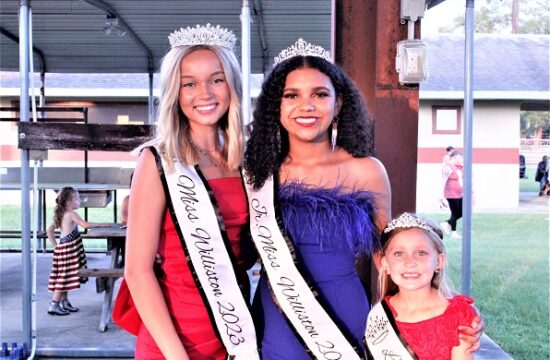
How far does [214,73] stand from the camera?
179cm

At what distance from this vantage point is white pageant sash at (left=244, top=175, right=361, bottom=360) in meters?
1.79

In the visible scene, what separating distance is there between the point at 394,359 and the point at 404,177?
39.7 inches

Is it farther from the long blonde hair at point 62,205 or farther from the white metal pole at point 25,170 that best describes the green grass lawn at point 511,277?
the long blonde hair at point 62,205

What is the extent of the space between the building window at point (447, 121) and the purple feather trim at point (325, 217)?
15994 mm

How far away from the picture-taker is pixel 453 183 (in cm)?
1106

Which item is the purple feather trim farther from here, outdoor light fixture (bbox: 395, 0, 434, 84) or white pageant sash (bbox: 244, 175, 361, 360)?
outdoor light fixture (bbox: 395, 0, 434, 84)

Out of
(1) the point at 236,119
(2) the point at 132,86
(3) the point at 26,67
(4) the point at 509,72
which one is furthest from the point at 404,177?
(4) the point at 509,72

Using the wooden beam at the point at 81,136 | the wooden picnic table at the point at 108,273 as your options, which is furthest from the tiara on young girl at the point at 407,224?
the wooden picnic table at the point at 108,273

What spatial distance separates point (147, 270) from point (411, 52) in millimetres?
1325

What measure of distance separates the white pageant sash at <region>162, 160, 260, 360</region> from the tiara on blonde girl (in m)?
0.44

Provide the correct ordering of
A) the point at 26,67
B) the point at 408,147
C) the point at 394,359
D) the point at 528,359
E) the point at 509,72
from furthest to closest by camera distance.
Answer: the point at 509,72 < the point at 528,359 < the point at 26,67 < the point at 408,147 < the point at 394,359

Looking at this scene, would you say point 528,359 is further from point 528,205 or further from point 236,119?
point 528,205

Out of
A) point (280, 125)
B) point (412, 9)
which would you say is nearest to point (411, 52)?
point (412, 9)

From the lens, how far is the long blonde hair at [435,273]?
1.82 metres
